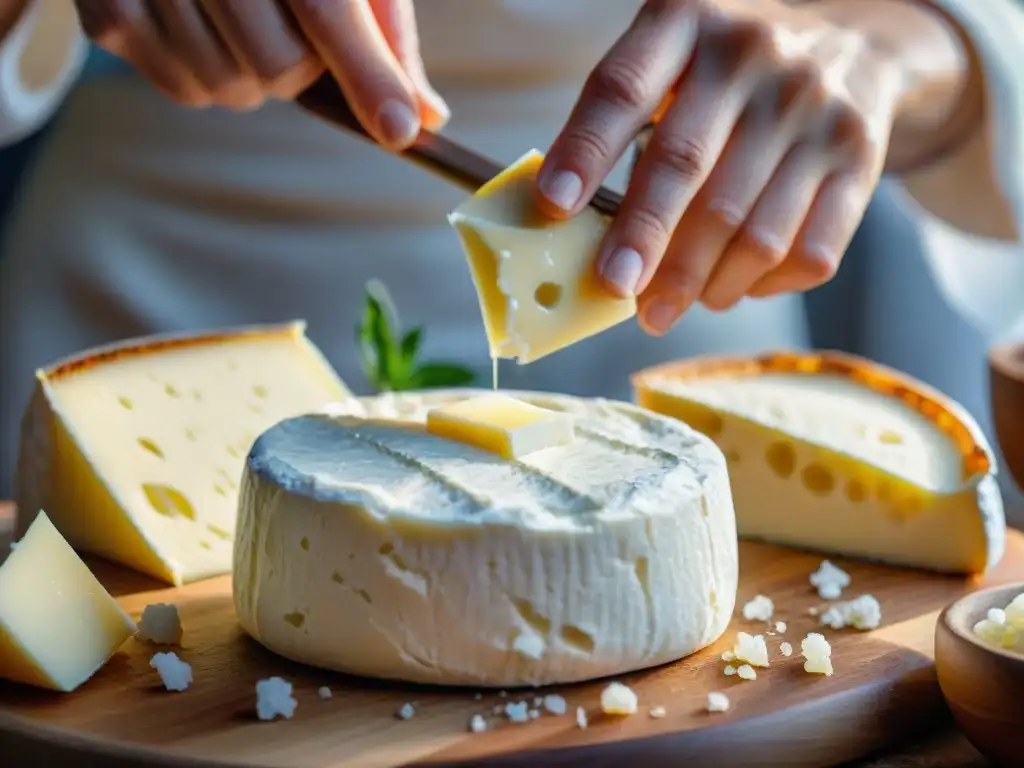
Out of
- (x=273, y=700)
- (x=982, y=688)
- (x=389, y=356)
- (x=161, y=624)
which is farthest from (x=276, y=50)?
(x=982, y=688)

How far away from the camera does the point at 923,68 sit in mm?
2342

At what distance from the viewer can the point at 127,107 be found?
2.58 metres

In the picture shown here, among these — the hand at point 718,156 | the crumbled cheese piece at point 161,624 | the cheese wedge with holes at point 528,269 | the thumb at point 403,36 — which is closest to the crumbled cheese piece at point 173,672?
the crumbled cheese piece at point 161,624

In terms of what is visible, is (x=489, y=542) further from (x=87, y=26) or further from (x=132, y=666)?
(x=87, y=26)

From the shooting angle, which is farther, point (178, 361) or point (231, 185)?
point (231, 185)

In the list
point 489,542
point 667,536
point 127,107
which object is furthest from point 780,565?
point 127,107

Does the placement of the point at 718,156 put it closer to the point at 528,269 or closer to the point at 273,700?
the point at 528,269

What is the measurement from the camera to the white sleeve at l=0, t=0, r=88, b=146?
230cm

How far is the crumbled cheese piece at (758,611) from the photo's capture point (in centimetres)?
162

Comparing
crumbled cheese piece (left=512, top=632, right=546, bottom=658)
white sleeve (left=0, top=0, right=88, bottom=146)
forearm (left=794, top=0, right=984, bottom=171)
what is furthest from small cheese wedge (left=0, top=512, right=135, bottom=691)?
forearm (left=794, top=0, right=984, bottom=171)

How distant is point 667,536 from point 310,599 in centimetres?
38

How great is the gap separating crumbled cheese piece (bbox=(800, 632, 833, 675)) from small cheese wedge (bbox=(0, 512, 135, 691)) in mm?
717

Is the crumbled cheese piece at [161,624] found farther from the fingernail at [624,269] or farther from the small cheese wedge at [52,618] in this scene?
the fingernail at [624,269]

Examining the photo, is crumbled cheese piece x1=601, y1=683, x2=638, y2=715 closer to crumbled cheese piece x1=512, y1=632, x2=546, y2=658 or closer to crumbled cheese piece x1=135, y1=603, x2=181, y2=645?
crumbled cheese piece x1=512, y1=632, x2=546, y2=658
